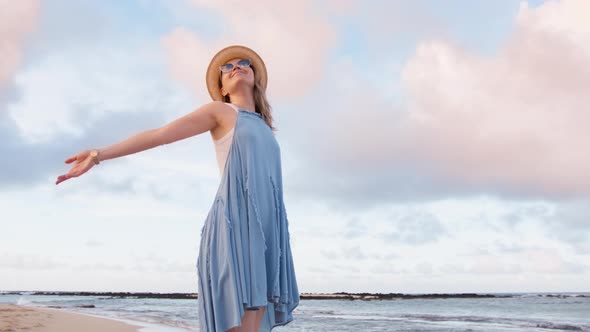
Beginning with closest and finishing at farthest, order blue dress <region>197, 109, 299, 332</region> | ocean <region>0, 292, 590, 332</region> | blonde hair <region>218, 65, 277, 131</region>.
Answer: blue dress <region>197, 109, 299, 332</region>
blonde hair <region>218, 65, 277, 131</region>
ocean <region>0, 292, 590, 332</region>

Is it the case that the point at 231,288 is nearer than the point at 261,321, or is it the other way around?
the point at 231,288

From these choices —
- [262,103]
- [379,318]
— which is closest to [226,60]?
[262,103]

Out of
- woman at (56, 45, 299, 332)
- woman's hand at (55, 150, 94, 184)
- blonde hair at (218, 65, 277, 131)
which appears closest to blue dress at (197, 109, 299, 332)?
woman at (56, 45, 299, 332)

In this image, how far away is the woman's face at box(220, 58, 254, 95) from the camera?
2.61m

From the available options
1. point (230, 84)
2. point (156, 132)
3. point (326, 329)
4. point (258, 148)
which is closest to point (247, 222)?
point (258, 148)

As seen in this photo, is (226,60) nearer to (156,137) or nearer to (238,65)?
(238,65)

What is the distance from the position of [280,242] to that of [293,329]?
12.2 m

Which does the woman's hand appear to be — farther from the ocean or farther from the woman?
the ocean

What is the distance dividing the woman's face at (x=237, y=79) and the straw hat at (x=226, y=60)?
47 mm

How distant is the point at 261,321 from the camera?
2.39 m

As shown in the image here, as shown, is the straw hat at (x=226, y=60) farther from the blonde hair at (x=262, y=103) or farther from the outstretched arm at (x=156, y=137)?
the outstretched arm at (x=156, y=137)

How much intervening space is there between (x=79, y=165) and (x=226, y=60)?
2.55ft

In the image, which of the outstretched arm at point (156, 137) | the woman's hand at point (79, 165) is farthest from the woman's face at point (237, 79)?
the woman's hand at point (79, 165)

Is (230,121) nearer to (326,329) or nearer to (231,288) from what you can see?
(231,288)
